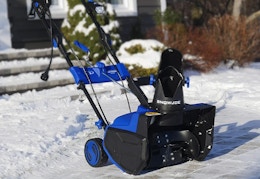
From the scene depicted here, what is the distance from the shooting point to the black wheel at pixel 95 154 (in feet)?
15.7

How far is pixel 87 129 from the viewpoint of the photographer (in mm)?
6355

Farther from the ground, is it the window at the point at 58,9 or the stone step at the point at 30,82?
the window at the point at 58,9

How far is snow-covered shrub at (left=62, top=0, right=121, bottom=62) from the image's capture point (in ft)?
32.9

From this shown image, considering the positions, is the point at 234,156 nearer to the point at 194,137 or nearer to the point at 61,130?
the point at 194,137

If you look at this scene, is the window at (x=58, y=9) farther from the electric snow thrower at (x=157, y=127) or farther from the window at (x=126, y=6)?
the electric snow thrower at (x=157, y=127)

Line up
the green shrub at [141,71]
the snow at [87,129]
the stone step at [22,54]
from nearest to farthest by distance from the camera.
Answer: the snow at [87,129], the stone step at [22,54], the green shrub at [141,71]

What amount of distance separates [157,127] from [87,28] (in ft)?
19.4

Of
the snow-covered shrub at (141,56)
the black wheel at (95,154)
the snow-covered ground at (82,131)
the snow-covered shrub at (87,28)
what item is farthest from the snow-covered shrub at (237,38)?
the black wheel at (95,154)

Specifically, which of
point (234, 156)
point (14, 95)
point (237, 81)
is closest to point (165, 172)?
point (234, 156)

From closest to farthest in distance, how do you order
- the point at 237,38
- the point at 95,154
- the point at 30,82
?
1. the point at 95,154
2. the point at 30,82
3. the point at 237,38

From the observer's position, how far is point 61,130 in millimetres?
6023

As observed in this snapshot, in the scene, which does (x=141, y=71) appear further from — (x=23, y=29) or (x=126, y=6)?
(x=126, y=6)

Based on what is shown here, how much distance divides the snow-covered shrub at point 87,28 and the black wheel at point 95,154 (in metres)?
5.21

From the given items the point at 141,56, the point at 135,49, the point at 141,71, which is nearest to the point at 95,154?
the point at 141,71
